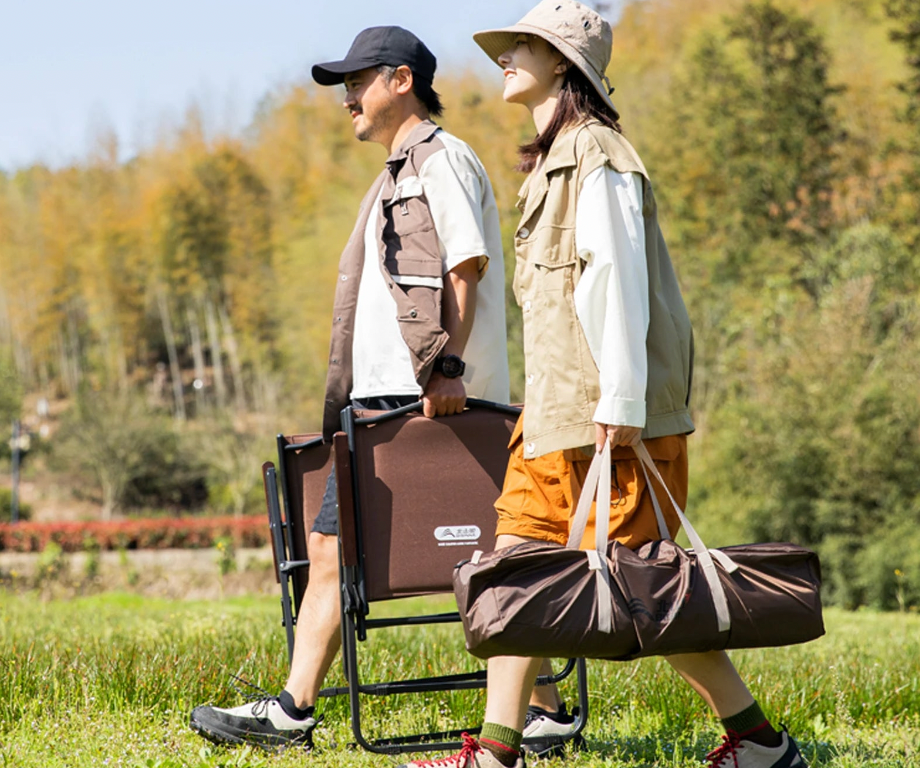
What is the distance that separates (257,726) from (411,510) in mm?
705

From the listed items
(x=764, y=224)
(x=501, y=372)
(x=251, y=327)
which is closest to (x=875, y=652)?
(x=501, y=372)

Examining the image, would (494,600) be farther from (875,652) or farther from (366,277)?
(875,652)

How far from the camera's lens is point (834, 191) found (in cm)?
2567

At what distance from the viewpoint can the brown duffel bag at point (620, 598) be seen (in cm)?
219

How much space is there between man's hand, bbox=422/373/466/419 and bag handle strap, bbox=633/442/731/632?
1.96 ft

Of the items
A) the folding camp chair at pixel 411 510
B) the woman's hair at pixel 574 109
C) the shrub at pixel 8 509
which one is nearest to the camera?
the woman's hair at pixel 574 109

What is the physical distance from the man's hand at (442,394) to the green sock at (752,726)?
1005 mm

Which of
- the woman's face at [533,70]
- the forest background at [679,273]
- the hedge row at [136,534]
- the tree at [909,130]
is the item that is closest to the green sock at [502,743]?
the woman's face at [533,70]

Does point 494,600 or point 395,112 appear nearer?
point 494,600

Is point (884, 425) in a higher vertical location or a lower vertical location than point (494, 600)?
lower

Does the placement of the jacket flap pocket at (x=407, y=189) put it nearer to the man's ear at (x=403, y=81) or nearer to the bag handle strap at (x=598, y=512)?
the man's ear at (x=403, y=81)

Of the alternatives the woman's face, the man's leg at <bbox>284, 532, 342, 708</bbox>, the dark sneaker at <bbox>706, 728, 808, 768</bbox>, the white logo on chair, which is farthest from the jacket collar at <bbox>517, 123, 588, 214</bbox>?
the dark sneaker at <bbox>706, 728, 808, 768</bbox>

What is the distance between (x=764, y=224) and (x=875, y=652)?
2148 cm

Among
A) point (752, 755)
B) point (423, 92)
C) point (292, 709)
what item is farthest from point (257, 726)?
point (423, 92)
